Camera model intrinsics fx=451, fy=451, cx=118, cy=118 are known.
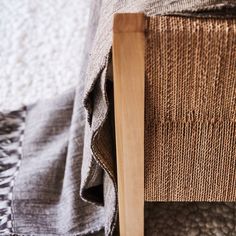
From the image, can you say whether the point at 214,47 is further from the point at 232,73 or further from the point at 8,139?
the point at 8,139

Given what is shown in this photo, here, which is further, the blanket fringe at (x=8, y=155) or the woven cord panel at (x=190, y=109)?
the blanket fringe at (x=8, y=155)

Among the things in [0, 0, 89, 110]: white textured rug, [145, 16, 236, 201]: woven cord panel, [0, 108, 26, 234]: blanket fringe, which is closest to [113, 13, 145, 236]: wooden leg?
[145, 16, 236, 201]: woven cord panel

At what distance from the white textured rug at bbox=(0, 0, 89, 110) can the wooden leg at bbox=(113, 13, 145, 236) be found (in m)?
0.63

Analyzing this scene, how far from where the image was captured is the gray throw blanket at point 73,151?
0.80 metres

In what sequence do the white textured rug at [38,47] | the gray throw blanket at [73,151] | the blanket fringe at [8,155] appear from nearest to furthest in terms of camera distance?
the gray throw blanket at [73,151], the blanket fringe at [8,155], the white textured rug at [38,47]

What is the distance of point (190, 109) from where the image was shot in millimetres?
763

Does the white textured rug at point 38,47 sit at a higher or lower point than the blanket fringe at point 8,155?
higher

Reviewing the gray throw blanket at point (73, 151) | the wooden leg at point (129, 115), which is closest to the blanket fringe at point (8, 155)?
the gray throw blanket at point (73, 151)

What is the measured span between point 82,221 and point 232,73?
578 mm

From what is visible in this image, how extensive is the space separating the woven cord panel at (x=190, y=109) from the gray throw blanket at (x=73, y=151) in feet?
0.16

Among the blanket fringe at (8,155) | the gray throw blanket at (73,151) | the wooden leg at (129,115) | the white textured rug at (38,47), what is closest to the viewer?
the wooden leg at (129,115)

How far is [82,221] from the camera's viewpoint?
111 cm

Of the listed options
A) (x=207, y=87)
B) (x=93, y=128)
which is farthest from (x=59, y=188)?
(x=207, y=87)

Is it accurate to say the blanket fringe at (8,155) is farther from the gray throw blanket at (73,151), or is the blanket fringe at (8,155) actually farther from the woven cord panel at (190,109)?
the woven cord panel at (190,109)
